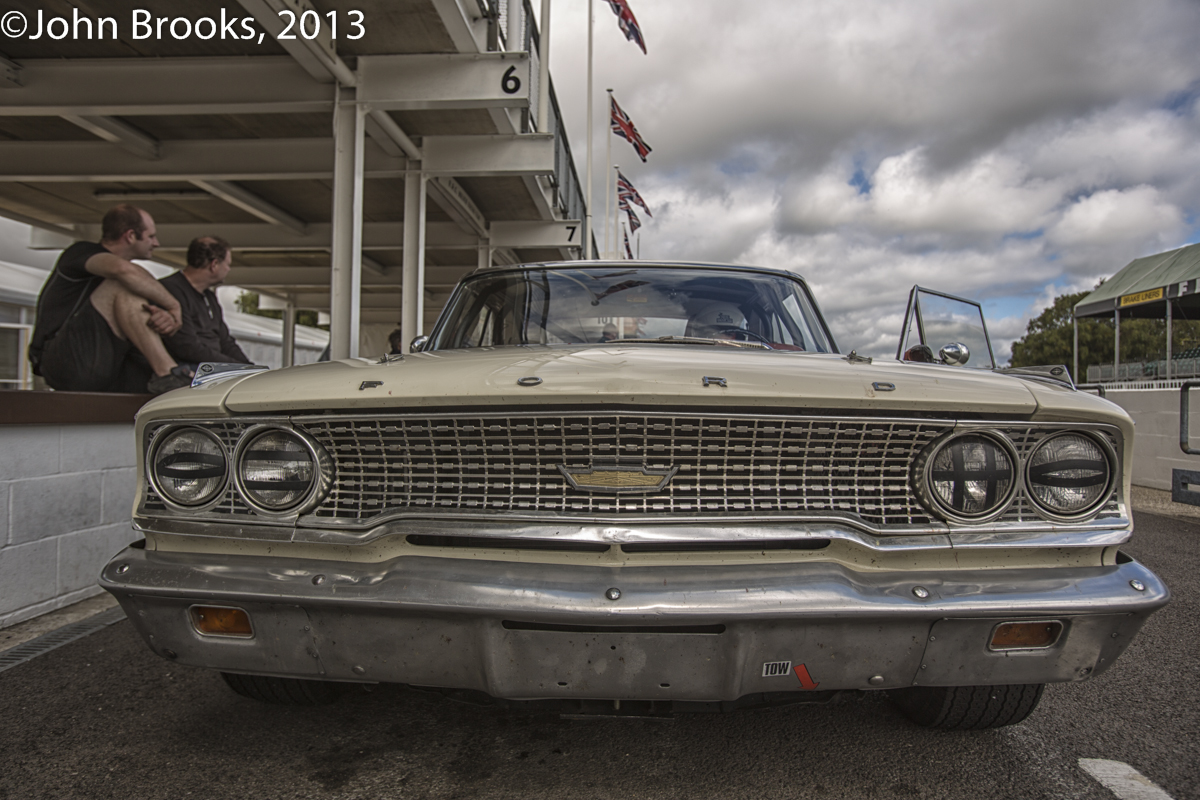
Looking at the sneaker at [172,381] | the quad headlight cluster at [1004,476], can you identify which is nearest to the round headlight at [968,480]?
the quad headlight cluster at [1004,476]

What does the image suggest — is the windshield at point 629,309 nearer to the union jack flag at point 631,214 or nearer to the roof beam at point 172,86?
the roof beam at point 172,86

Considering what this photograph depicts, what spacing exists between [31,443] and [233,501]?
89.5 inches

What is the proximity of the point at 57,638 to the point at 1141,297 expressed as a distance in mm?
28040

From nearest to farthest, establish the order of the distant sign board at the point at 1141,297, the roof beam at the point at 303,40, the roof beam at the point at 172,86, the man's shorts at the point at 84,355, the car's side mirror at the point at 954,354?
the car's side mirror at the point at 954,354, the man's shorts at the point at 84,355, the roof beam at the point at 303,40, the roof beam at the point at 172,86, the distant sign board at the point at 1141,297

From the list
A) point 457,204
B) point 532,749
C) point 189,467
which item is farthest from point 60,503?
point 457,204

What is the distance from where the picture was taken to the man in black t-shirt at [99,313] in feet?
13.8

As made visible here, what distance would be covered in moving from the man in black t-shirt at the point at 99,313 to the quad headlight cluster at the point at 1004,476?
4.11 meters

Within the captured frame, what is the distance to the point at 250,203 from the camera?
9867mm

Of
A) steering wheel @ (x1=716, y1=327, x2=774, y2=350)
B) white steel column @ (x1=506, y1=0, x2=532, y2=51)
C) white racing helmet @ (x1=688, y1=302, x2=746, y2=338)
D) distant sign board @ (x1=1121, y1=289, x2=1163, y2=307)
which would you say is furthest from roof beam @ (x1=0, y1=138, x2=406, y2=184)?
distant sign board @ (x1=1121, y1=289, x2=1163, y2=307)

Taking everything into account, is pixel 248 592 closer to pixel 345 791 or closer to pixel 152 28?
pixel 345 791

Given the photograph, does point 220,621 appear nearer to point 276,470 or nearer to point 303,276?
point 276,470

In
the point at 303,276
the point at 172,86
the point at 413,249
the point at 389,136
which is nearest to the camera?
the point at 172,86

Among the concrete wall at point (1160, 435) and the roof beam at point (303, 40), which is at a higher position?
the roof beam at point (303, 40)

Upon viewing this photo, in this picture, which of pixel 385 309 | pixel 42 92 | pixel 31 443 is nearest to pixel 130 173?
pixel 42 92
